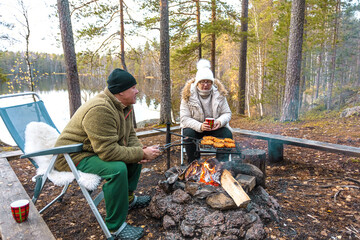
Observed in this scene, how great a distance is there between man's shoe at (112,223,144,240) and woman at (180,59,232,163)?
1.42 m

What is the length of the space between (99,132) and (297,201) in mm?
2236

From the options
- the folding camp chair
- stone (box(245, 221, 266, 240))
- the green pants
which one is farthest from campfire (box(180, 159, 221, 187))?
the folding camp chair

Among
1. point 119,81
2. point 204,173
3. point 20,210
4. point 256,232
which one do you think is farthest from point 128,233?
point 119,81

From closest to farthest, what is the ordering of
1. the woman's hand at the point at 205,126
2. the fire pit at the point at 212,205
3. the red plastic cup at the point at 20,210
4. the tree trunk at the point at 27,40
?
1. the red plastic cup at the point at 20,210
2. the fire pit at the point at 212,205
3. the woman's hand at the point at 205,126
4. the tree trunk at the point at 27,40

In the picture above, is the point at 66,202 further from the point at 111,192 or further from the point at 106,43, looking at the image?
the point at 106,43

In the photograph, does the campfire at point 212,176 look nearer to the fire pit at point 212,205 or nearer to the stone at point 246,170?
the fire pit at point 212,205

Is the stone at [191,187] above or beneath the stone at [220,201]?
above

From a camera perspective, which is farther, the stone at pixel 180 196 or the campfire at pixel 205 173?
the campfire at pixel 205 173

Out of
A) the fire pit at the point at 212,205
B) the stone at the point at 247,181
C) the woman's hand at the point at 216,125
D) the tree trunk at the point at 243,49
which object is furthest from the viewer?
the tree trunk at the point at 243,49

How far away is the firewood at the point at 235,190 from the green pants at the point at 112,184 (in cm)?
96

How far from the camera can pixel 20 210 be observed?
58.6 inches

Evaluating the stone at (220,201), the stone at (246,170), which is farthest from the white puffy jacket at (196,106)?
the stone at (220,201)

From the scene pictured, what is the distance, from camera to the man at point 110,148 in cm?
180

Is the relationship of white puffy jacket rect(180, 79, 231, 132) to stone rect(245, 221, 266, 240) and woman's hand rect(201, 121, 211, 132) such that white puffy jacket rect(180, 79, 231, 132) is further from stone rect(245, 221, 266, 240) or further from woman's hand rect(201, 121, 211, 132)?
stone rect(245, 221, 266, 240)
